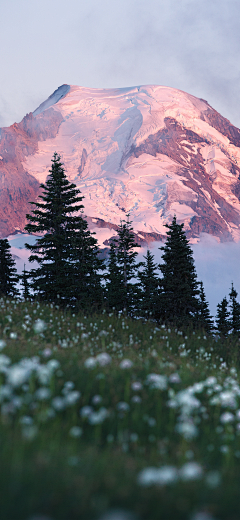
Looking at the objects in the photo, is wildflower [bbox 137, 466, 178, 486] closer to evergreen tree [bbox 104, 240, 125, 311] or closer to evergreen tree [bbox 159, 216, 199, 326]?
evergreen tree [bbox 159, 216, 199, 326]

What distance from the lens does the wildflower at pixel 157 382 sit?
16.4 feet

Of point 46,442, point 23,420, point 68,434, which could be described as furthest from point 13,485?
point 68,434

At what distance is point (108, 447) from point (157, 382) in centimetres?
152

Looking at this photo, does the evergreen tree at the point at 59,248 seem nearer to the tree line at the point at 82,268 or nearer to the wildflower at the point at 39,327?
the tree line at the point at 82,268

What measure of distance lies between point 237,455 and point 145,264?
1199 inches

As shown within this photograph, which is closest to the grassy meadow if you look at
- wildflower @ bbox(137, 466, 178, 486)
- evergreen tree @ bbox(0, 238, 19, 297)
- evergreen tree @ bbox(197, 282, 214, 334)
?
wildflower @ bbox(137, 466, 178, 486)

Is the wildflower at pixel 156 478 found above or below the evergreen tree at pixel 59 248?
below

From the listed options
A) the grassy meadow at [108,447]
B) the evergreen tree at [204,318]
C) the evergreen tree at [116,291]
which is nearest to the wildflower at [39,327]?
the grassy meadow at [108,447]

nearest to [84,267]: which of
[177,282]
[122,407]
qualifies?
[177,282]

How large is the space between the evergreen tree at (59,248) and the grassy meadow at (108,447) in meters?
16.8

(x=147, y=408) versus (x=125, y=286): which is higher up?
(x=125, y=286)

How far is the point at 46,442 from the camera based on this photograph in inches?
133

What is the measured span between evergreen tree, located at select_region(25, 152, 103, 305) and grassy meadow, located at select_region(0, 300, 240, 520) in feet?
55.2

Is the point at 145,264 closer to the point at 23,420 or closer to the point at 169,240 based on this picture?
the point at 169,240
